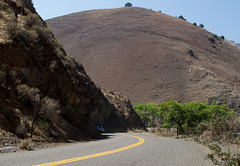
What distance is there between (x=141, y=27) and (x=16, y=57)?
11707 centimetres

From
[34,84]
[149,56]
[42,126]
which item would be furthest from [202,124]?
[149,56]

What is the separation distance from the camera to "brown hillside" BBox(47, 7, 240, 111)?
7975 cm

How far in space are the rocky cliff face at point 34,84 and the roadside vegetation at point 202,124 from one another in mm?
9849

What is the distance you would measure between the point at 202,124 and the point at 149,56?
73.9m

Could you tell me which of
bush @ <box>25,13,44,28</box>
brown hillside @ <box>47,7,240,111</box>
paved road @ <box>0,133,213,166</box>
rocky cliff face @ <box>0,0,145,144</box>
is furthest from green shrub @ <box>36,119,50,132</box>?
brown hillside @ <box>47,7,240,111</box>

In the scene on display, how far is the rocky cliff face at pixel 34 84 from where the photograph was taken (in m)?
13.8

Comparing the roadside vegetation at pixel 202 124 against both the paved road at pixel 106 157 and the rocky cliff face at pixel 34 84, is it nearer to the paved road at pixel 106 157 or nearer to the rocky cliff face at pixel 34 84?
the paved road at pixel 106 157

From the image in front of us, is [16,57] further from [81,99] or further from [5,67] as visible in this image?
[81,99]

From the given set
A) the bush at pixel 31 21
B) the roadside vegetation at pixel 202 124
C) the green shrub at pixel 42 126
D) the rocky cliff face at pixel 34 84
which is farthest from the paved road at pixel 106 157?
the bush at pixel 31 21

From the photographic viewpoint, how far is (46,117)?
15.8 m

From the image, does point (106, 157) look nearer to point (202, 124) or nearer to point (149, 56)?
point (202, 124)

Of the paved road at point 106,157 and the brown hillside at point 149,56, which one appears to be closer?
the paved road at point 106,157

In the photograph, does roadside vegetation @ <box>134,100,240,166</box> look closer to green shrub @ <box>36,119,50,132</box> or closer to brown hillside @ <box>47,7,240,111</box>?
green shrub @ <box>36,119,50,132</box>

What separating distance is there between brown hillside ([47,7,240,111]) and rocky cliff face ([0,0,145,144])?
5788 cm
